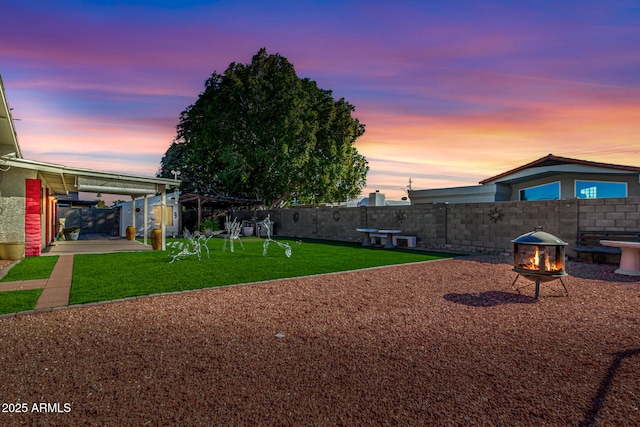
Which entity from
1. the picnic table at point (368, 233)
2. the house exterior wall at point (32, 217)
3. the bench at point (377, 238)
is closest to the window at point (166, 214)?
the house exterior wall at point (32, 217)

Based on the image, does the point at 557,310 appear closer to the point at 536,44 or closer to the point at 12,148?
the point at 536,44

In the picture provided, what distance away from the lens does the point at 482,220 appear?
44.8 feet

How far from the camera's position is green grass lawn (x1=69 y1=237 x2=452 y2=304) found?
704 centimetres

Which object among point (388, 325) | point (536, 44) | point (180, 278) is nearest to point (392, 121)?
point (536, 44)

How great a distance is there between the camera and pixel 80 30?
9070mm

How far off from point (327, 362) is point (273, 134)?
23.6m

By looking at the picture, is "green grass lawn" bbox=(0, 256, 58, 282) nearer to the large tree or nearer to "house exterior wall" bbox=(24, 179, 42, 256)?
"house exterior wall" bbox=(24, 179, 42, 256)

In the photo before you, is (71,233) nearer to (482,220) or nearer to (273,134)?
(273,134)

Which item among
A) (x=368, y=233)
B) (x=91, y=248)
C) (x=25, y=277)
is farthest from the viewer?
(x=368, y=233)

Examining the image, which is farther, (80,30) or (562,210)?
(562,210)

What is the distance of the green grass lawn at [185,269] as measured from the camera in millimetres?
7035

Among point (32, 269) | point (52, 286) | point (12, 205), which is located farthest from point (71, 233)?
point (52, 286)

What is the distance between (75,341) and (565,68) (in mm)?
12415

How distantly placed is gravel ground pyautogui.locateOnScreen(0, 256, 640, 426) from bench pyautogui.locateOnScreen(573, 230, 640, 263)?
483cm
